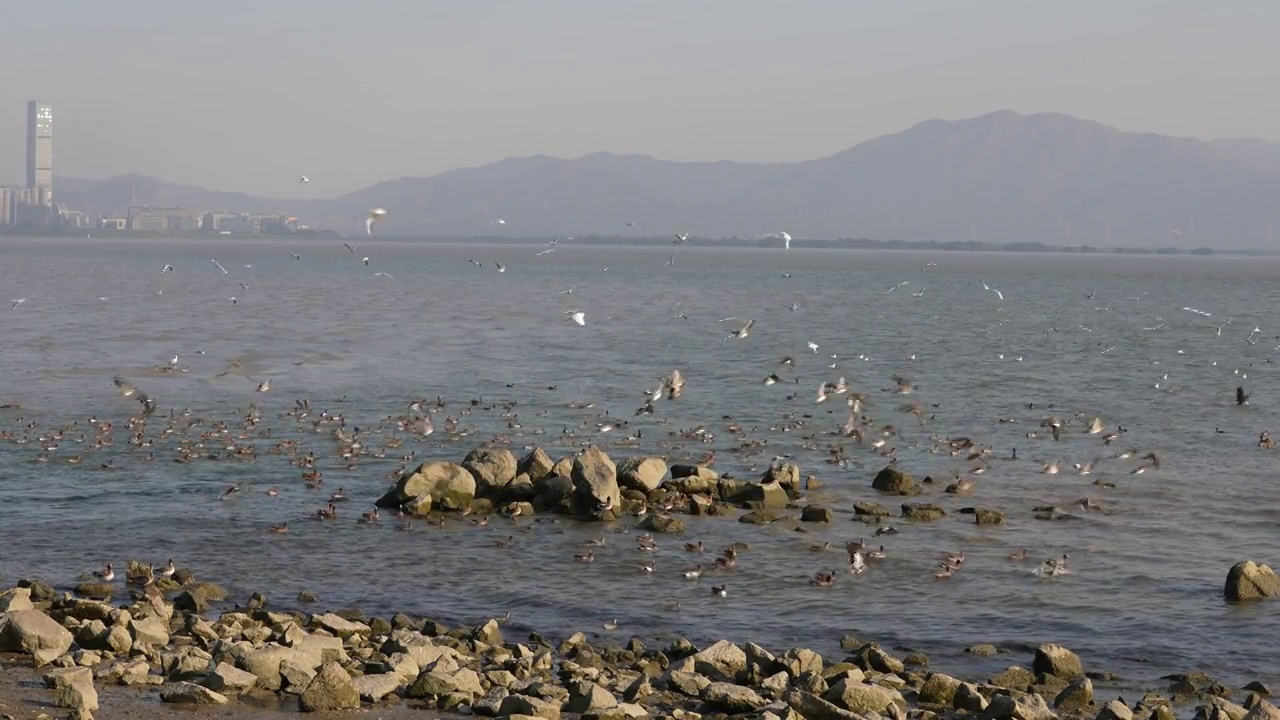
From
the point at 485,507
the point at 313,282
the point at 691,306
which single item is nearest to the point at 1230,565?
the point at 485,507

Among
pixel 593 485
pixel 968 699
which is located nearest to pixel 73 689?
pixel 968 699

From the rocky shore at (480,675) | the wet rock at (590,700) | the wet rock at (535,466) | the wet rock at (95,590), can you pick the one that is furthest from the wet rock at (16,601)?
the wet rock at (535,466)

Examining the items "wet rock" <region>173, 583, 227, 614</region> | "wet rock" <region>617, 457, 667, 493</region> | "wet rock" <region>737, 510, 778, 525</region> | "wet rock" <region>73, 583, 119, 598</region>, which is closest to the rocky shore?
"wet rock" <region>173, 583, 227, 614</region>

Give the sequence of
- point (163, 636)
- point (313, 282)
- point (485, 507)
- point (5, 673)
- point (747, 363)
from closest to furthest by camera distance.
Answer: point (5, 673), point (163, 636), point (485, 507), point (747, 363), point (313, 282)

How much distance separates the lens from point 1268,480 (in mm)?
39000

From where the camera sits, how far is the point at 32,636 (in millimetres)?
19969

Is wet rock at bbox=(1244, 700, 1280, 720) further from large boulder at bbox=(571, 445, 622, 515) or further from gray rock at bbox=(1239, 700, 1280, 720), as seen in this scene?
large boulder at bbox=(571, 445, 622, 515)

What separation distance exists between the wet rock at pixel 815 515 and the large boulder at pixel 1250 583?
859 cm

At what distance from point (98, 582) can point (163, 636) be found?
17.3ft

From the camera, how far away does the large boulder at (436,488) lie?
32938 millimetres

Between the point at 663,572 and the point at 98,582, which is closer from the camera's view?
the point at 98,582

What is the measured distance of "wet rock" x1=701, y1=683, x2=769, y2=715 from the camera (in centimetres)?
1869

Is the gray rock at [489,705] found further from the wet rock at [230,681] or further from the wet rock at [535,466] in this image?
the wet rock at [535,466]

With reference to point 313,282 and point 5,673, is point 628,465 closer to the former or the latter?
point 5,673
